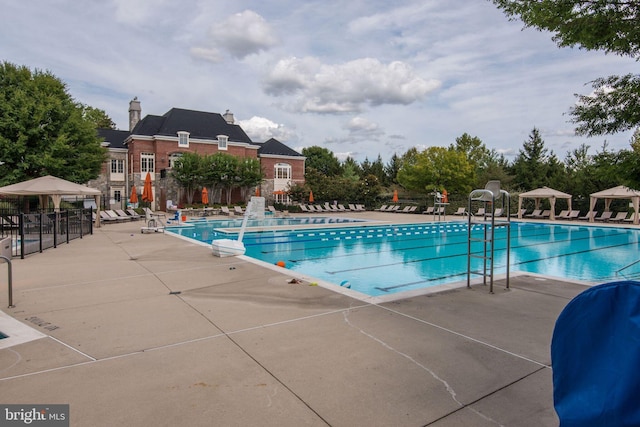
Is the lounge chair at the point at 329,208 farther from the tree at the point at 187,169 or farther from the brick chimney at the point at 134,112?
the brick chimney at the point at 134,112

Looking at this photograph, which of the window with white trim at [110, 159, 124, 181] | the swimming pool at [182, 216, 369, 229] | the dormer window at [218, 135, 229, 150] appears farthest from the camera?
the dormer window at [218, 135, 229, 150]

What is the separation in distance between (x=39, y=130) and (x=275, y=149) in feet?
85.0

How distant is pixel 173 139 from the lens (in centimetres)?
3697

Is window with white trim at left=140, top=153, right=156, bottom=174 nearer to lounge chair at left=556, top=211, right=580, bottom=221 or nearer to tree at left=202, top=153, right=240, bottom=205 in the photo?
tree at left=202, top=153, right=240, bottom=205

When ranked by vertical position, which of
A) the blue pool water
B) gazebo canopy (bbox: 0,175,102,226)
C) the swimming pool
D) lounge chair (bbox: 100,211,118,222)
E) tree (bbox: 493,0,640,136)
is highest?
tree (bbox: 493,0,640,136)

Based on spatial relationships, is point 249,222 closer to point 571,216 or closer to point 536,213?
point 536,213

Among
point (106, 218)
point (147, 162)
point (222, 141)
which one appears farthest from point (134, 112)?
point (106, 218)

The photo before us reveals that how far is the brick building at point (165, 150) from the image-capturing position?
35.9 meters

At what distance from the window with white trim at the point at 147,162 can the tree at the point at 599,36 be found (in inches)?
1408

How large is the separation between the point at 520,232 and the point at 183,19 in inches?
751

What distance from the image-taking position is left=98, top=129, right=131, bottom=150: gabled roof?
37588 mm

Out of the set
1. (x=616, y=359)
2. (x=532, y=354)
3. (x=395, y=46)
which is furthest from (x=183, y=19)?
(x=616, y=359)

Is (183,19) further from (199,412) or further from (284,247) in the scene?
(199,412)

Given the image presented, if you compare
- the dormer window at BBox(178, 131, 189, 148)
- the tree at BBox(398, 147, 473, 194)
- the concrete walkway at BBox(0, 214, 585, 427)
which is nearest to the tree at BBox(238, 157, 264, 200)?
the dormer window at BBox(178, 131, 189, 148)
